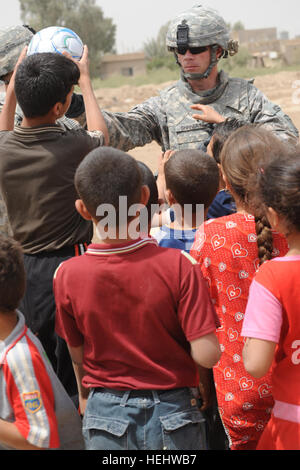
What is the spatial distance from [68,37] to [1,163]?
100 centimetres

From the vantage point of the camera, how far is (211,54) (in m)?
4.54

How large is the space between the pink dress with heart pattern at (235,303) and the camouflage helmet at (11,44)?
6.08ft

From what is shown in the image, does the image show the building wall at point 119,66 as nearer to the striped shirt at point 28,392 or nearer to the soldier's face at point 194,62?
the soldier's face at point 194,62

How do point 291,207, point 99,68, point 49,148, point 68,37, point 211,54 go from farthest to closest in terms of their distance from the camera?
point 99,68 < point 211,54 < point 68,37 < point 49,148 < point 291,207

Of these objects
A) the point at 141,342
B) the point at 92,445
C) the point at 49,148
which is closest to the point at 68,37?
the point at 49,148

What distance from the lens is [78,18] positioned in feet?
202

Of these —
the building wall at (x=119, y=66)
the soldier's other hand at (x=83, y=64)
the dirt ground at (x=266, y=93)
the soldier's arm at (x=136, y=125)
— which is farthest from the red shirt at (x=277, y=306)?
the building wall at (x=119, y=66)

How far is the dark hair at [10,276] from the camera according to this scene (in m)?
2.44

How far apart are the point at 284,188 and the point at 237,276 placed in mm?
562

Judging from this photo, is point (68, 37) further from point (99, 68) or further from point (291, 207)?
point (99, 68)

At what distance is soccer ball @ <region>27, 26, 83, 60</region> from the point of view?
3518 mm

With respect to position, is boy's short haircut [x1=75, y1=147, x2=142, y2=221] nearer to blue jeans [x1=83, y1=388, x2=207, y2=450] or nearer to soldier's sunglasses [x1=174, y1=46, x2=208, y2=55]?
blue jeans [x1=83, y1=388, x2=207, y2=450]

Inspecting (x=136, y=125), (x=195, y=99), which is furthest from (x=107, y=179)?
(x=195, y=99)

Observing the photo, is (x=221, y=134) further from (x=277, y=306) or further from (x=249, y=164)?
(x=277, y=306)
